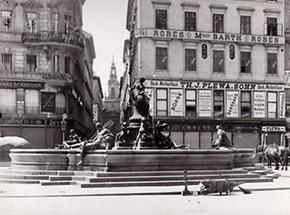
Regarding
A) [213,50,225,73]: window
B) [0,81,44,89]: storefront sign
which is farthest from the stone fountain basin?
[213,50,225,73]: window

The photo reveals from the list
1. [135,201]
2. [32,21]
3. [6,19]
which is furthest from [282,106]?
[135,201]

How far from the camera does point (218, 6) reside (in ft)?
133

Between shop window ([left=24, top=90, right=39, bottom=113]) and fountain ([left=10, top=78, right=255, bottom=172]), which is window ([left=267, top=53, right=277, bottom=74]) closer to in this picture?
shop window ([left=24, top=90, right=39, bottom=113])

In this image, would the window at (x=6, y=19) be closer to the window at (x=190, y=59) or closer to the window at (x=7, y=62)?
the window at (x=7, y=62)

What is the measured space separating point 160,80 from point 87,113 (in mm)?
10136

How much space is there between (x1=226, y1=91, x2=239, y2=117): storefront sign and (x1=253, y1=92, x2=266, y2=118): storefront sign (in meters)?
1.50

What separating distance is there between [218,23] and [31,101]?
15414 millimetres

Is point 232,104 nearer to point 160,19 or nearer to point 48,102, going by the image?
point 160,19

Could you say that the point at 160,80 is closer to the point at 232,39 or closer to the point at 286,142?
the point at 232,39


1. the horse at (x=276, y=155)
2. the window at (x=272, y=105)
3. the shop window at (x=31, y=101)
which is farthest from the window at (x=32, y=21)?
the window at (x=272, y=105)

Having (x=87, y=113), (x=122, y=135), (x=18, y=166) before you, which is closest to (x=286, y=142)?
(x=87, y=113)

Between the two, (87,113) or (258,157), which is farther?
(87,113)

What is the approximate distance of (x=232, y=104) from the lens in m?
40.5

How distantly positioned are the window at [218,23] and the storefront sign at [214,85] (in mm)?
3953
